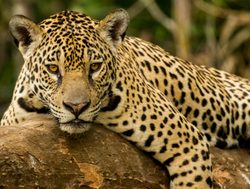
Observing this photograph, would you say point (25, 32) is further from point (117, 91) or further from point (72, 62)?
point (117, 91)

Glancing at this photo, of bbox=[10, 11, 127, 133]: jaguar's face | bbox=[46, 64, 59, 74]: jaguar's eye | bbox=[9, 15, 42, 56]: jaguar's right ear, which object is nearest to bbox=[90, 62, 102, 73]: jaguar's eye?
bbox=[10, 11, 127, 133]: jaguar's face

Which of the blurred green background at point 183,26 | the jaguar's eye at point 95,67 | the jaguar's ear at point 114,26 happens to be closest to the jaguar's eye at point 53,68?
the jaguar's eye at point 95,67

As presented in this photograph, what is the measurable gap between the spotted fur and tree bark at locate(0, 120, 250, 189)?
136 millimetres

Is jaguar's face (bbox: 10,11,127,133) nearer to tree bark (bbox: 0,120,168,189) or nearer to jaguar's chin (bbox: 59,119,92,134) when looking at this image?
jaguar's chin (bbox: 59,119,92,134)

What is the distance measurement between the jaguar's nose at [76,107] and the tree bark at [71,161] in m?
0.71

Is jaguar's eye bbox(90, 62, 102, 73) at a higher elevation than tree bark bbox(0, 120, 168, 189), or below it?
higher

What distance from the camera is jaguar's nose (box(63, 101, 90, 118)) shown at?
9297 mm

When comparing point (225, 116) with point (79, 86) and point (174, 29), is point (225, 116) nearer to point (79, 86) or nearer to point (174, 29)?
point (79, 86)

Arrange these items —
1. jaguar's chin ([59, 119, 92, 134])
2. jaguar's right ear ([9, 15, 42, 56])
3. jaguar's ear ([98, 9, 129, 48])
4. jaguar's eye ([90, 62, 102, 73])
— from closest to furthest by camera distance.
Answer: jaguar's chin ([59, 119, 92, 134]) < jaguar's eye ([90, 62, 102, 73]) < jaguar's right ear ([9, 15, 42, 56]) < jaguar's ear ([98, 9, 129, 48])

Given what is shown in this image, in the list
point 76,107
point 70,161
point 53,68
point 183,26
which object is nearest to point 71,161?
point 70,161

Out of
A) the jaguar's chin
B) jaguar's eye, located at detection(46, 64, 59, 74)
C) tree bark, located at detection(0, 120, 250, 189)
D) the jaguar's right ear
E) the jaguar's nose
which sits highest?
the jaguar's right ear

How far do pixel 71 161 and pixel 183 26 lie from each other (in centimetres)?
1301

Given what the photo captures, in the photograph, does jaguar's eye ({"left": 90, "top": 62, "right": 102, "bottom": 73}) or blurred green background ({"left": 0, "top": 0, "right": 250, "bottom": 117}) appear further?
blurred green background ({"left": 0, "top": 0, "right": 250, "bottom": 117})

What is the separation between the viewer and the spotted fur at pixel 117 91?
31.5ft
